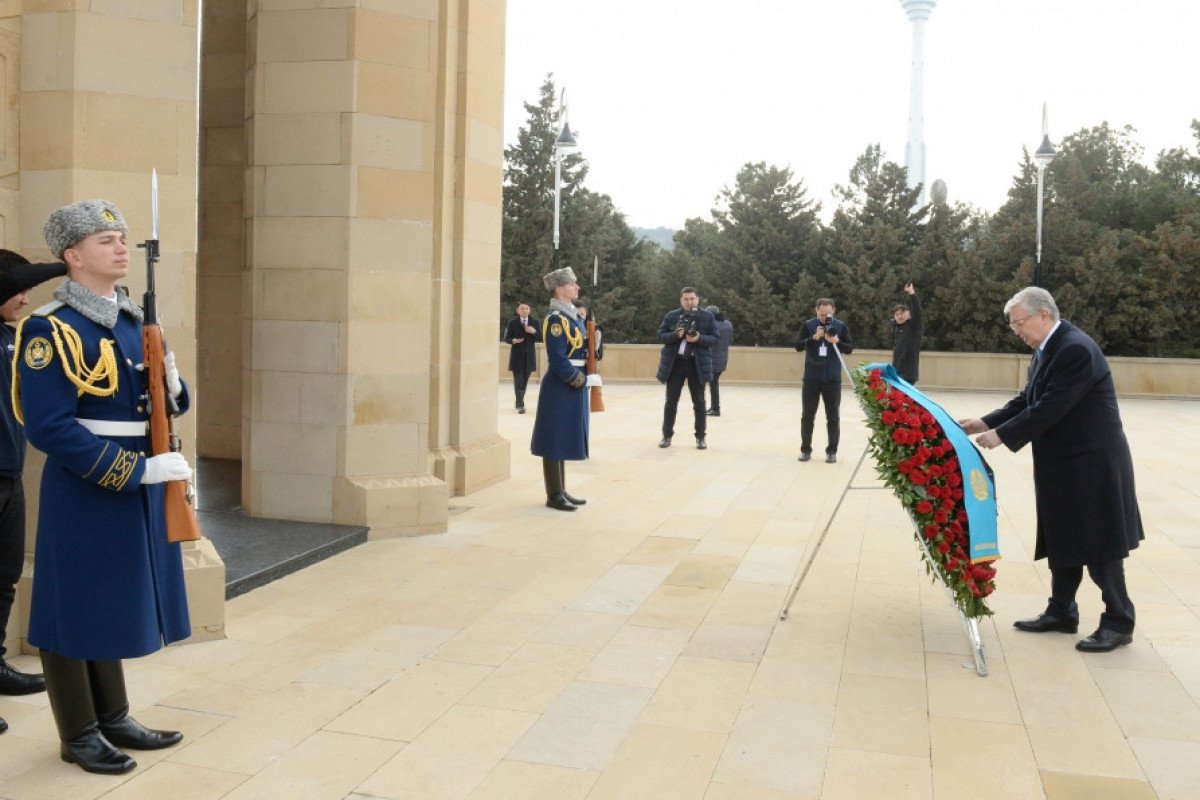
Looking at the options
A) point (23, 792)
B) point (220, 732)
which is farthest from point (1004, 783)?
point (23, 792)

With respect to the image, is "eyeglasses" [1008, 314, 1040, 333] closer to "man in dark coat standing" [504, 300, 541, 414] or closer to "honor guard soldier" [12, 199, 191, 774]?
"honor guard soldier" [12, 199, 191, 774]

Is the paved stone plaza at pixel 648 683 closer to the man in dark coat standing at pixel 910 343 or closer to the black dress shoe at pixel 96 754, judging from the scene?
the black dress shoe at pixel 96 754

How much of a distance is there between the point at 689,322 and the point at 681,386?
80 cm

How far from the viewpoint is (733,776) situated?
4.38 metres

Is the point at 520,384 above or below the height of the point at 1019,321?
below

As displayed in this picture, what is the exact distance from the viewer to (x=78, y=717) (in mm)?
4297

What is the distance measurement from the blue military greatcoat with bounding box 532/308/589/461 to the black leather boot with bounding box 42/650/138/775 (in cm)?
561

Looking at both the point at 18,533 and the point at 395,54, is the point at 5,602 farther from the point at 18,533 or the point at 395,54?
the point at 395,54

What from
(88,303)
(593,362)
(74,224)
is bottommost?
(593,362)

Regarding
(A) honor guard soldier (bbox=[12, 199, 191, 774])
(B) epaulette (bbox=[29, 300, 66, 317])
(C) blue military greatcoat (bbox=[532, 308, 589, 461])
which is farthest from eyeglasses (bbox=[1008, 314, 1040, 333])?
(B) epaulette (bbox=[29, 300, 66, 317])

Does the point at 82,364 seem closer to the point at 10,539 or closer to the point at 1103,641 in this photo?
the point at 10,539

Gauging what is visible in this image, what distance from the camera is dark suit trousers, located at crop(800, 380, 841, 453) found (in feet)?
43.3

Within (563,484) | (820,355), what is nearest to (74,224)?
(563,484)

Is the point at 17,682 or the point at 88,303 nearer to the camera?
the point at 88,303
